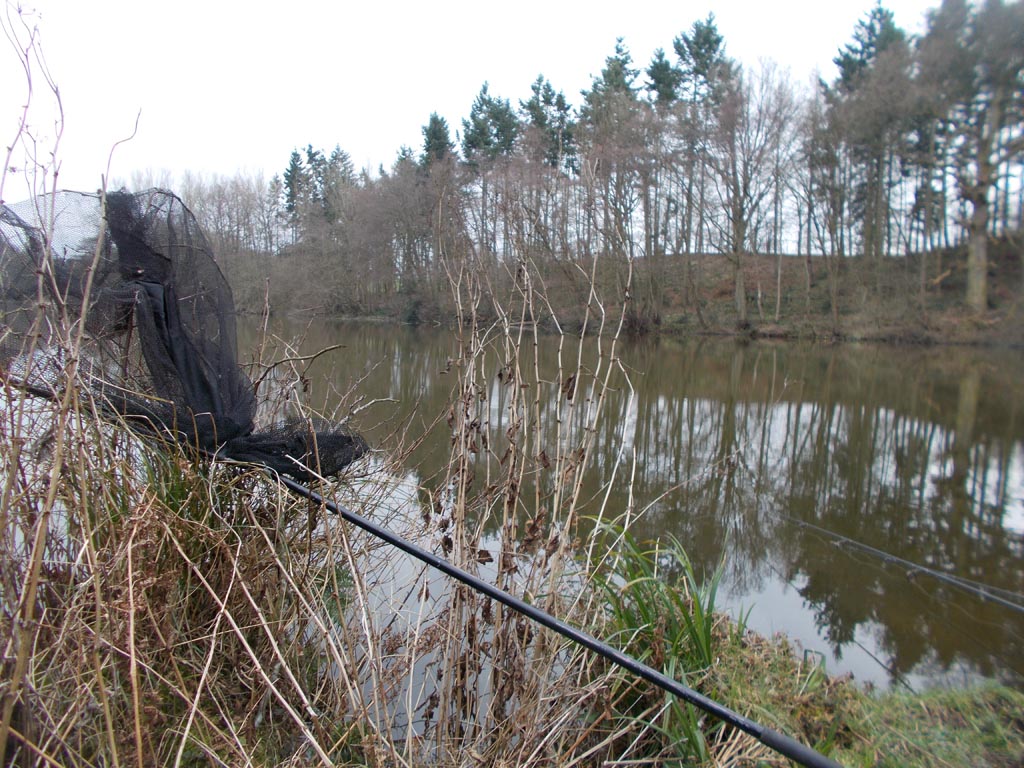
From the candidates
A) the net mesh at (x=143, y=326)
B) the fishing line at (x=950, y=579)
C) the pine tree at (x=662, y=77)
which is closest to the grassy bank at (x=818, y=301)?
the pine tree at (x=662, y=77)

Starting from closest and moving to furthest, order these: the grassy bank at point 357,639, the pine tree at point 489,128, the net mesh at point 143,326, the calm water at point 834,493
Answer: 1. the grassy bank at point 357,639
2. the net mesh at point 143,326
3. the calm water at point 834,493
4. the pine tree at point 489,128

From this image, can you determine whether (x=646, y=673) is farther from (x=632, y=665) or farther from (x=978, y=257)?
(x=978, y=257)

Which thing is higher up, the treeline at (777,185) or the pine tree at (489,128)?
the pine tree at (489,128)

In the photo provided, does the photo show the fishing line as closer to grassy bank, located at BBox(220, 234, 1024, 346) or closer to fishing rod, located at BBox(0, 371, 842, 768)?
fishing rod, located at BBox(0, 371, 842, 768)

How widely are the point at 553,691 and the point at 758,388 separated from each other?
12461mm

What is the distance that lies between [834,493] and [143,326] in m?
6.68

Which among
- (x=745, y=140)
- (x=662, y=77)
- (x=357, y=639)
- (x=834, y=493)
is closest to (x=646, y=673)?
(x=357, y=639)

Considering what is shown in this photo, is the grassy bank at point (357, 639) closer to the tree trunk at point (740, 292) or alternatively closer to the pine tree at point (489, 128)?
the tree trunk at point (740, 292)

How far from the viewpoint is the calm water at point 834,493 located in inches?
161

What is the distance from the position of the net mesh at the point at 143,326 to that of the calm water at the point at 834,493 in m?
0.73

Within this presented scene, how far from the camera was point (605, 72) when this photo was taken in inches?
1271

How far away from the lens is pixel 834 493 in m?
7.00

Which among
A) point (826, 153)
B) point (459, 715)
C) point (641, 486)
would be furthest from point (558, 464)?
point (826, 153)

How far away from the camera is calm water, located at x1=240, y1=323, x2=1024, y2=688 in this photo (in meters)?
4.08
